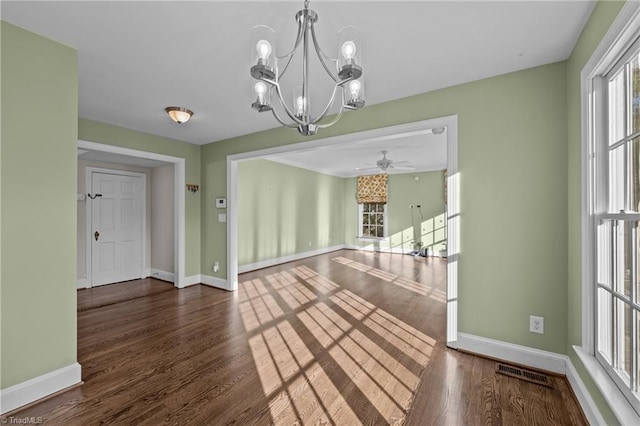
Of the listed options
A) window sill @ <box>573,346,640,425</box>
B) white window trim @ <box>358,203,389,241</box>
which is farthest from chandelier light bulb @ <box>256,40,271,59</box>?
white window trim @ <box>358,203,389,241</box>

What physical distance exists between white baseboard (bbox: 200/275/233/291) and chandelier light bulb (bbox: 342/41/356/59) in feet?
13.1

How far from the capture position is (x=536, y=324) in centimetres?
228

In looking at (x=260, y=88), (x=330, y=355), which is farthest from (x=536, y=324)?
(x=260, y=88)

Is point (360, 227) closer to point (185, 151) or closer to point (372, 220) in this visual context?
point (372, 220)

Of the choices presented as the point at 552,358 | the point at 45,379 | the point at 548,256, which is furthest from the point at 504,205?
the point at 45,379

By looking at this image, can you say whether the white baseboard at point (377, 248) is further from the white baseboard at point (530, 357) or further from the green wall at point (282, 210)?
the white baseboard at point (530, 357)

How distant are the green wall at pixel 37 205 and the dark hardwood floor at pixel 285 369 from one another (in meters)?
0.45

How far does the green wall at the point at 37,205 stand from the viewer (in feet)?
5.85

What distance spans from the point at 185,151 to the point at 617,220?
529 cm

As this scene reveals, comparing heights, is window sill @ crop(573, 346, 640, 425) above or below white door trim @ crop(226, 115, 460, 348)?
below

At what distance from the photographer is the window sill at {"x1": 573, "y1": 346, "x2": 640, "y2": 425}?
1.26 m

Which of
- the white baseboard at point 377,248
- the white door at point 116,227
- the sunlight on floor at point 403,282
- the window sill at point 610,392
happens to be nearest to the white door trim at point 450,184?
the window sill at point 610,392

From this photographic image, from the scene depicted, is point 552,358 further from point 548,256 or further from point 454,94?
point 454,94

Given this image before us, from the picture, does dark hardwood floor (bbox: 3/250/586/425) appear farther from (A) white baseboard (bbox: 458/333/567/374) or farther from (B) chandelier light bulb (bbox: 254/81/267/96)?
(B) chandelier light bulb (bbox: 254/81/267/96)
